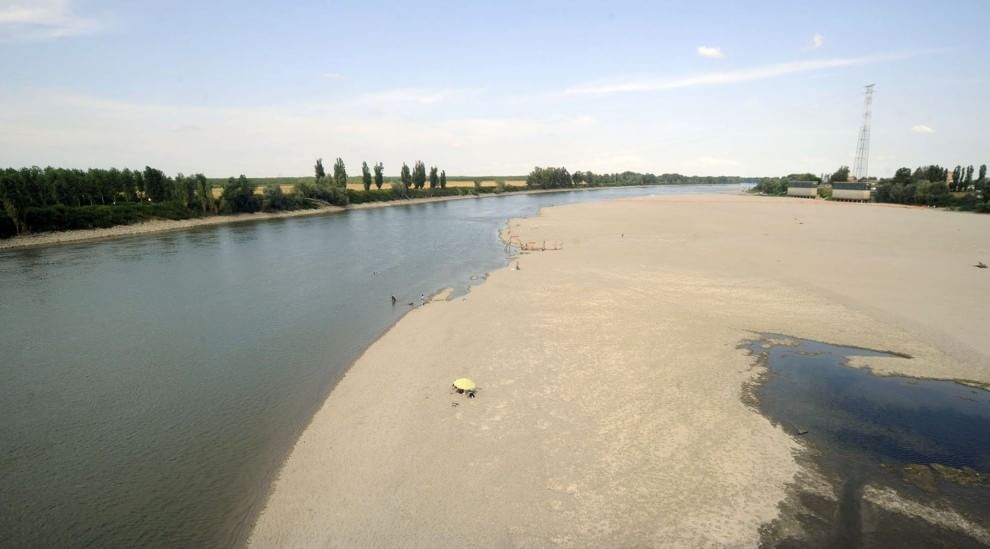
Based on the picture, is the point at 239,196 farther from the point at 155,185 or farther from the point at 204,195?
the point at 155,185

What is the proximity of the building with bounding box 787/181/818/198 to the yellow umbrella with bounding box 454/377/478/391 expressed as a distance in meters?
132

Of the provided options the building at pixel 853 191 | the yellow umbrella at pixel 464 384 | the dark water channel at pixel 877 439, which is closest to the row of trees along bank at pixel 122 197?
the yellow umbrella at pixel 464 384

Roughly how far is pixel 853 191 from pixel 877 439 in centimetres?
11176

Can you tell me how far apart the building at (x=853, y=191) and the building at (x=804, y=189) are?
13438 mm

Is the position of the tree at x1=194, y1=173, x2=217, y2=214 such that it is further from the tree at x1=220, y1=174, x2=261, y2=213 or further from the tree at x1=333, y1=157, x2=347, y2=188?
the tree at x1=333, y1=157, x2=347, y2=188

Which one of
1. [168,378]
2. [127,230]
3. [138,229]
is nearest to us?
[168,378]

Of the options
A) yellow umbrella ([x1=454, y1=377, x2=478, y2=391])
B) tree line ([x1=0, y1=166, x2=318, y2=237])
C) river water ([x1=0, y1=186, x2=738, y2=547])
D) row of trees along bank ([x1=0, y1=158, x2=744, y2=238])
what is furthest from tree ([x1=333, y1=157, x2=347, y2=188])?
yellow umbrella ([x1=454, y1=377, x2=478, y2=391])

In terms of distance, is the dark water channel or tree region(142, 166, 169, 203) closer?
the dark water channel

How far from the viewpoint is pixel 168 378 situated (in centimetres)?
1666

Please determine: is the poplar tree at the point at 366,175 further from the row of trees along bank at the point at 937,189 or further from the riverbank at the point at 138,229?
the row of trees along bank at the point at 937,189

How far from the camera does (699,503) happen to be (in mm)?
9258

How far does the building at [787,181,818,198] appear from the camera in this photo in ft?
379

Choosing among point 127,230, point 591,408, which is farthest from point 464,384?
point 127,230

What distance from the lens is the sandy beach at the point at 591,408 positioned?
29.5 ft
